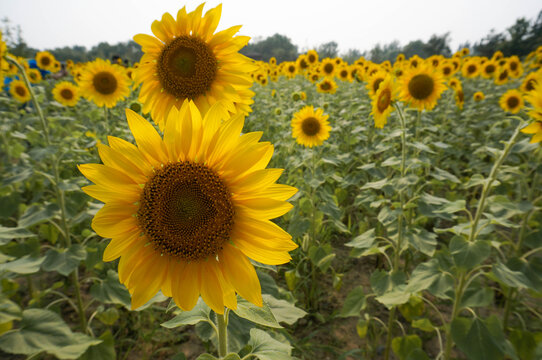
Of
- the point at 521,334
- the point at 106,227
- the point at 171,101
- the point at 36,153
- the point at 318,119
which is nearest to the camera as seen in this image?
the point at 106,227

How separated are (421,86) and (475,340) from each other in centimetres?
269

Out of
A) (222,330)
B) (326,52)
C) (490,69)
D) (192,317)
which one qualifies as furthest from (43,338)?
(326,52)

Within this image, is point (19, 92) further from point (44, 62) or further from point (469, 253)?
point (469, 253)

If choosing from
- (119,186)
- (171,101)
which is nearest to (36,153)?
(171,101)

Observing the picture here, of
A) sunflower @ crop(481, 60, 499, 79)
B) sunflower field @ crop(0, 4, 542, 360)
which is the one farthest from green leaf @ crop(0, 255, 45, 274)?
sunflower @ crop(481, 60, 499, 79)

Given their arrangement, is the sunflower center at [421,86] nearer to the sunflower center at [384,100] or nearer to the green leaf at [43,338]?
the sunflower center at [384,100]

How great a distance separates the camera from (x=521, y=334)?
6.48ft

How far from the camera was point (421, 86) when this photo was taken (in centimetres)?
339

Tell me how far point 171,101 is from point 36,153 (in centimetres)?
174

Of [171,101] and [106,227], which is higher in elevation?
[171,101]

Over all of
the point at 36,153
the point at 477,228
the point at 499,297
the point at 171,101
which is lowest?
the point at 499,297

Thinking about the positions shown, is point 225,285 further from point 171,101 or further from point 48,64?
point 48,64

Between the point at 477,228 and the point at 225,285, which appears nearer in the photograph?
the point at 225,285

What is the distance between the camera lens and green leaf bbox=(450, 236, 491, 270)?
1.75 m
